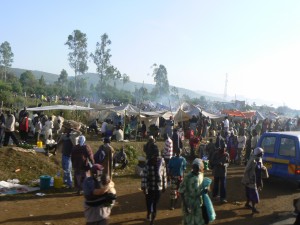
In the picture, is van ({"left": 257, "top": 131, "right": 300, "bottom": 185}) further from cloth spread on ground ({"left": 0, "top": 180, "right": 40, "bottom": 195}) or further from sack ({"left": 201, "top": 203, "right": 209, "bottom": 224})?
cloth spread on ground ({"left": 0, "top": 180, "right": 40, "bottom": 195})

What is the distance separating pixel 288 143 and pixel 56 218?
804 cm

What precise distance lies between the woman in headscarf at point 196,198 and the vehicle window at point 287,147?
6.49m

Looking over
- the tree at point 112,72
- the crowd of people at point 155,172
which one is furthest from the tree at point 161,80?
the crowd of people at point 155,172

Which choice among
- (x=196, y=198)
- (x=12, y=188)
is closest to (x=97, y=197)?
(x=196, y=198)

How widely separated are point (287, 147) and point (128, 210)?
20.1 feet

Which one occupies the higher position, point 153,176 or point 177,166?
point 153,176

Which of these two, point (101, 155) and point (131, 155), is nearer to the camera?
point (101, 155)

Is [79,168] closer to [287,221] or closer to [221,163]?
[221,163]

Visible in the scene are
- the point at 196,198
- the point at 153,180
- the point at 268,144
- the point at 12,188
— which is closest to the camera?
the point at 196,198

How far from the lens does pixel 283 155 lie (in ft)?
39.4

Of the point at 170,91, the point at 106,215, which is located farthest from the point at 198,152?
the point at 170,91

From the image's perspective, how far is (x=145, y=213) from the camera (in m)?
9.00

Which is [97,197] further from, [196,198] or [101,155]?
[101,155]

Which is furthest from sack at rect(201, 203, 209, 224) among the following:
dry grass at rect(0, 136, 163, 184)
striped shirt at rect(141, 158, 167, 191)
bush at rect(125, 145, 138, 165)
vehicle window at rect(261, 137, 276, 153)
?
bush at rect(125, 145, 138, 165)
